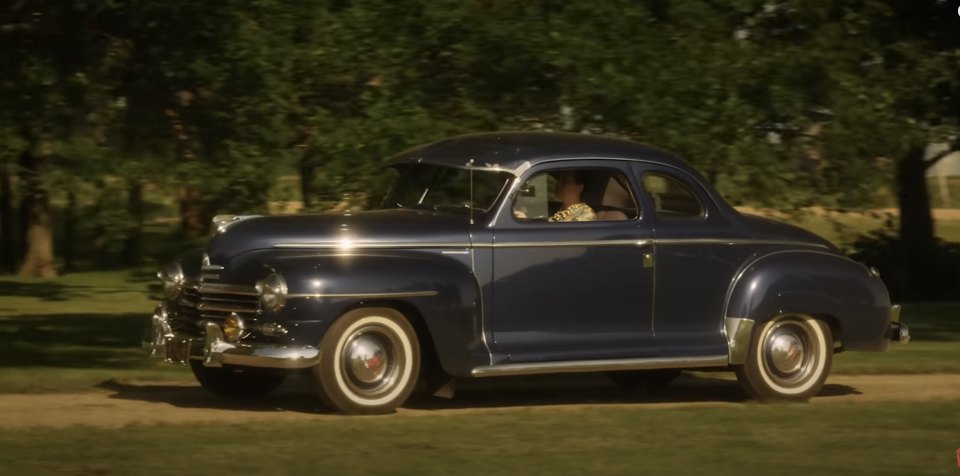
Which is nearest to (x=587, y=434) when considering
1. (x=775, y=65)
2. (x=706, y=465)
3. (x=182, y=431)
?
(x=706, y=465)

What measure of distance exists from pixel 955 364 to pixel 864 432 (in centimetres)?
468

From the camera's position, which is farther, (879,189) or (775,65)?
(879,189)

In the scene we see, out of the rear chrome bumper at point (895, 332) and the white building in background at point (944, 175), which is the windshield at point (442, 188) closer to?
the rear chrome bumper at point (895, 332)

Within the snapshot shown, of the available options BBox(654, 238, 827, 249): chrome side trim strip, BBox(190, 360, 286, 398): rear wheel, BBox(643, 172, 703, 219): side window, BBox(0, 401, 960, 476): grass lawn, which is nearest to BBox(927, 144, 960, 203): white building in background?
BBox(654, 238, 827, 249): chrome side trim strip

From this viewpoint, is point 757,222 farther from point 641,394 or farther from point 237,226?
point 237,226

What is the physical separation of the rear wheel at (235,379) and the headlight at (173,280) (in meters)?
0.59

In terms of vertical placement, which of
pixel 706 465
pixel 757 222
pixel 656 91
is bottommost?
pixel 706 465

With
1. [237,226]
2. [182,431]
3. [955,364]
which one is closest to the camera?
[182,431]

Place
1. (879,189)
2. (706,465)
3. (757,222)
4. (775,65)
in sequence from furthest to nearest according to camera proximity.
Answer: (879,189), (775,65), (757,222), (706,465)

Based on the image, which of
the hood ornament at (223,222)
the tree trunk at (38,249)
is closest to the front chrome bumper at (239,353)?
the hood ornament at (223,222)

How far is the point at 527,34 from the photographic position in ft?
51.2

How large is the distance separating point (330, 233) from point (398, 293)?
0.61 metres

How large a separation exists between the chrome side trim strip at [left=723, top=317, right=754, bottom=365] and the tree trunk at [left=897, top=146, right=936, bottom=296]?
13158mm

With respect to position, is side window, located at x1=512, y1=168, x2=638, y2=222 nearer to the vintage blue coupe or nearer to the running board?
the vintage blue coupe
